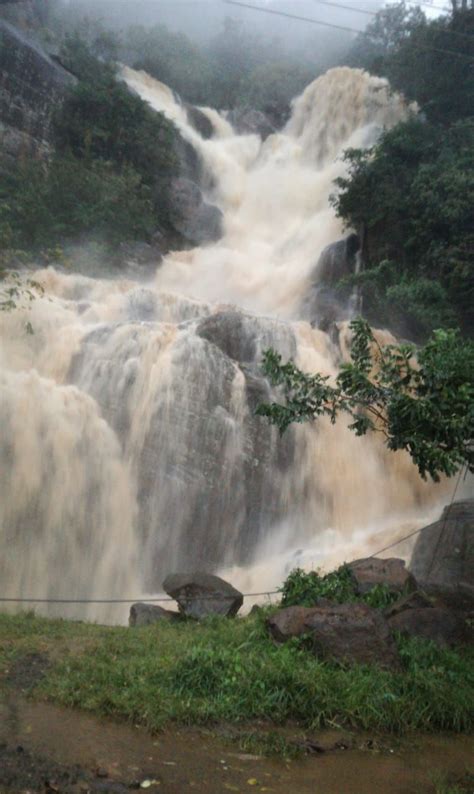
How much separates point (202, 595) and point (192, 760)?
4.87 metres

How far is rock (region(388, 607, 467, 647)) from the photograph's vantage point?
706 cm

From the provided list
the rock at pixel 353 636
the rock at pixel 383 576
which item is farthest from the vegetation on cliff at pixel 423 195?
the rock at pixel 353 636

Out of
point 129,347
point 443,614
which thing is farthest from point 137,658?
point 129,347

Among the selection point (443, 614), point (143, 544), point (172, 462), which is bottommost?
point (443, 614)

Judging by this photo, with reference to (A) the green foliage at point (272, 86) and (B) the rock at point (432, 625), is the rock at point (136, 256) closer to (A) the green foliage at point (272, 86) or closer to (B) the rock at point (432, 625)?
(A) the green foliage at point (272, 86)

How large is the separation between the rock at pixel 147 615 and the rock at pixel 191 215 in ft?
66.6

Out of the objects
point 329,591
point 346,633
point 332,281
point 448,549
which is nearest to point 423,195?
point 332,281

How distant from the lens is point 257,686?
5500 millimetres

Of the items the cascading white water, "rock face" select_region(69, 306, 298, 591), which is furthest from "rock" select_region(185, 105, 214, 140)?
"rock face" select_region(69, 306, 298, 591)

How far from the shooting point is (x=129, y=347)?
15.1m

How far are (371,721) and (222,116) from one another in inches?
1382

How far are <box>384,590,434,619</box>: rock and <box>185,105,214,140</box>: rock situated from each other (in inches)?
1179

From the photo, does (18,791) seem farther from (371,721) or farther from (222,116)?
(222,116)

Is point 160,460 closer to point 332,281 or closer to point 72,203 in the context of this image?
point 332,281
